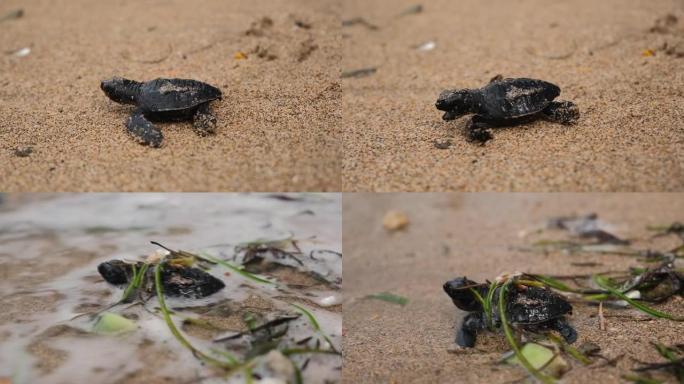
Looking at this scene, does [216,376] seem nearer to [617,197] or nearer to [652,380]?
[652,380]

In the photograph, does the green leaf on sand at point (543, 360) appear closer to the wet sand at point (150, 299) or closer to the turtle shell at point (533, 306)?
the turtle shell at point (533, 306)

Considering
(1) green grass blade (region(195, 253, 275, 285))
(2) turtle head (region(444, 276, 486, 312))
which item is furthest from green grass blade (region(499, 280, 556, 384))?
(1) green grass blade (region(195, 253, 275, 285))

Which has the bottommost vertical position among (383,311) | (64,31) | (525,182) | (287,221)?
(383,311)

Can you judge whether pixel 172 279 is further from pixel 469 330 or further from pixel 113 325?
pixel 469 330

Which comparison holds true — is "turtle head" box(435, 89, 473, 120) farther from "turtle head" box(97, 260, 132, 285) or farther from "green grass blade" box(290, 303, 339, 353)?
"turtle head" box(97, 260, 132, 285)

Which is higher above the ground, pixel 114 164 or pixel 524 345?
pixel 114 164

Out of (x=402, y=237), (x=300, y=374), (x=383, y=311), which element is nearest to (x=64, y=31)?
(x=402, y=237)

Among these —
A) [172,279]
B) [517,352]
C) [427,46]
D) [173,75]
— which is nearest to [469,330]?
[517,352]
